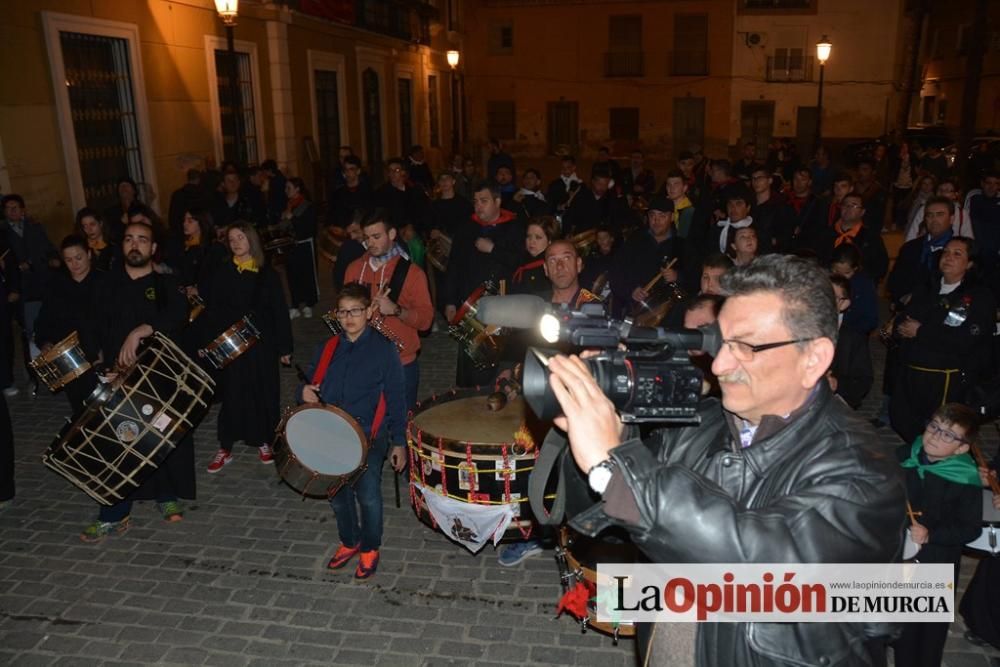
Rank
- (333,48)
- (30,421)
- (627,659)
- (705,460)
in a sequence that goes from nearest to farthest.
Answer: (705,460)
(627,659)
(30,421)
(333,48)

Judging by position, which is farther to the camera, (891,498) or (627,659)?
(627,659)

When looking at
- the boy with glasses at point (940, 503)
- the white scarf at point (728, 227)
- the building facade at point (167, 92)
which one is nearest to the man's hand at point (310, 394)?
the boy with glasses at point (940, 503)

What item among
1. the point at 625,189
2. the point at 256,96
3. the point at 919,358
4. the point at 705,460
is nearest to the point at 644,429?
the point at 705,460

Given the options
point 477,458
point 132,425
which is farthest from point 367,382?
point 132,425

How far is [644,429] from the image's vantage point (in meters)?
2.49

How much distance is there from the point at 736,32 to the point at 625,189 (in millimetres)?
26268

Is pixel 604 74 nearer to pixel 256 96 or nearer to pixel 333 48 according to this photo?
pixel 333 48

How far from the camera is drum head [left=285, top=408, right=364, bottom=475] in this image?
4.55m

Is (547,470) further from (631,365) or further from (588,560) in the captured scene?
(588,560)

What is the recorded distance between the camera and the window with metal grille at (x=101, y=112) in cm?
1177

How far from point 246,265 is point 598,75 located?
114 ft

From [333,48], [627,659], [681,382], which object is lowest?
[627,659]

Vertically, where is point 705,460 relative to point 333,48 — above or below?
below

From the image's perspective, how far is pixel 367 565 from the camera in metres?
5.04
